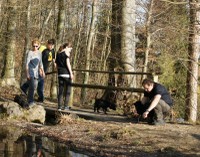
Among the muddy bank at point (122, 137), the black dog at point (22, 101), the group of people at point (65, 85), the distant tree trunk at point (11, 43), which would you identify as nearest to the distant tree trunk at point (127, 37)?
the group of people at point (65, 85)

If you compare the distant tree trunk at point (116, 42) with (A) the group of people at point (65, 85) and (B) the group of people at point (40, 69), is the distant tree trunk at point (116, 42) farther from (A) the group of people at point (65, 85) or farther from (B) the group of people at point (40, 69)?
(B) the group of people at point (40, 69)

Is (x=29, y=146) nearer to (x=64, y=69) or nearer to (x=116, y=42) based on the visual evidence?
(x=64, y=69)

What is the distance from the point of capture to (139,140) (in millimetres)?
8281

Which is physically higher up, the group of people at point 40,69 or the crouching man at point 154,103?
the group of people at point 40,69

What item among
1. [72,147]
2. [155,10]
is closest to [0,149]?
[72,147]

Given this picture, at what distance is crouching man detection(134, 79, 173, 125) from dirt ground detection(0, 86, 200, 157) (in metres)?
0.27

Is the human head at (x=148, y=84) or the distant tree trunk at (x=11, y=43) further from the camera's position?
the distant tree trunk at (x=11, y=43)

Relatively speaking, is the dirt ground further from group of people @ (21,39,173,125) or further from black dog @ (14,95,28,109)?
black dog @ (14,95,28,109)

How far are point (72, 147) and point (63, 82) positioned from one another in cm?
415

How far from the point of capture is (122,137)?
8.52 meters

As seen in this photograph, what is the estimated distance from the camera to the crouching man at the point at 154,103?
9671mm

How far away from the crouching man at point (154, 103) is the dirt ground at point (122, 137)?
0.89ft

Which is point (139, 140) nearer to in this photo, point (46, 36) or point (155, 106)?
point (155, 106)

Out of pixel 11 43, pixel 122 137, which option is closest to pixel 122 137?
pixel 122 137
